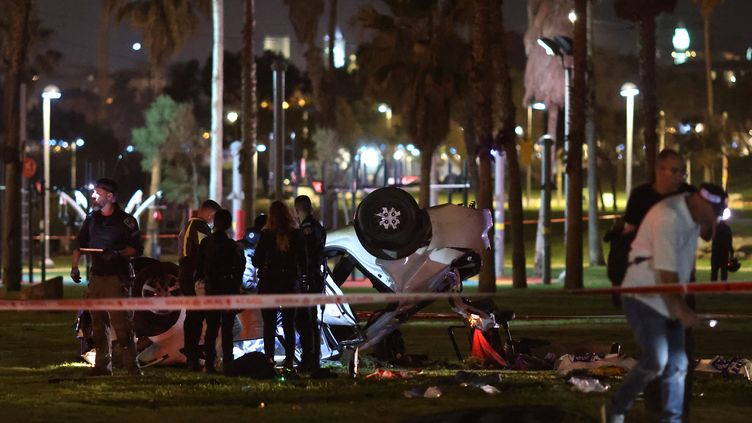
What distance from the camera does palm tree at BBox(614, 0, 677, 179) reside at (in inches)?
1206

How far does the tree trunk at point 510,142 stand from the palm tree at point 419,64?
350 inches

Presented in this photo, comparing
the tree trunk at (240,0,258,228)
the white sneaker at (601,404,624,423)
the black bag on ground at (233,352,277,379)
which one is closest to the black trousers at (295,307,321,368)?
the black bag on ground at (233,352,277,379)

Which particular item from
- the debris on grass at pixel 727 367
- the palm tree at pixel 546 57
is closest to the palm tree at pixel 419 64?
the palm tree at pixel 546 57

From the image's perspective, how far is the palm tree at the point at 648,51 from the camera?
30.6m

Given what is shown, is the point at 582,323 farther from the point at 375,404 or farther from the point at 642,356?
the point at 642,356

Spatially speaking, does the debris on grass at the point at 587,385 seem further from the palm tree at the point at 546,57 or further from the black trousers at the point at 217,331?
the palm tree at the point at 546,57

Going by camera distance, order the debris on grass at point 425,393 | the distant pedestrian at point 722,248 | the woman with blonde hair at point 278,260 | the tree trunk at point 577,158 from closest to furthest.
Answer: the debris on grass at point 425,393 < the woman with blonde hair at point 278,260 < the distant pedestrian at point 722,248 < the tree trunk at point 577,158

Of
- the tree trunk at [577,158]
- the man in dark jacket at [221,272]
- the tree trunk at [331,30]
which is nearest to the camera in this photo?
the man in dark jacket at [221,272]

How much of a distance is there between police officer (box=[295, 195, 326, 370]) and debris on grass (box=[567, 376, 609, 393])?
8.74ft

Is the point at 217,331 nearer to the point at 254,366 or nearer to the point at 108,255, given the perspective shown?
the point at 254,366

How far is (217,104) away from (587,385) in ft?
93.9

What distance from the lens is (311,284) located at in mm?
Answer: 14031

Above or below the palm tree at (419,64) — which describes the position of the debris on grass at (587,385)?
below

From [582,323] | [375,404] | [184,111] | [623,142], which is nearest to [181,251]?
[375,404]
